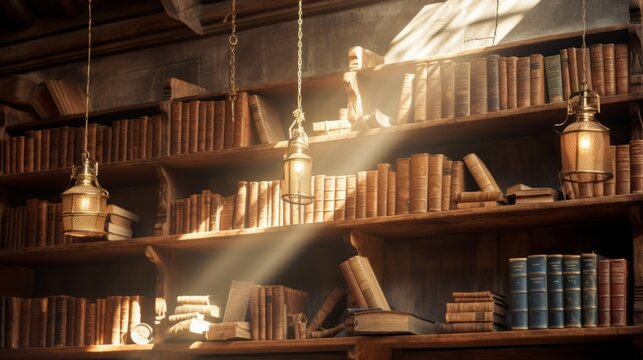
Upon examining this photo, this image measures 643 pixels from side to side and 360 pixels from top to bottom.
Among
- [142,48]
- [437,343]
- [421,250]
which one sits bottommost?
[437,343]

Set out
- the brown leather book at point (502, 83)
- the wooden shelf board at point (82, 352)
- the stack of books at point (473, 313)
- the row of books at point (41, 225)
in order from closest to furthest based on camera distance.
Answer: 1. the stack of books at point (473, 313)
2. the brown leather book at point (502, 83)
3. the wooden shelf board at point (82, 352)
4. the row of books at point (41, 225)

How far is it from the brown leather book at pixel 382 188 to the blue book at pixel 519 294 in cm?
71

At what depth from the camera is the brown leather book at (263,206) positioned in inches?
228

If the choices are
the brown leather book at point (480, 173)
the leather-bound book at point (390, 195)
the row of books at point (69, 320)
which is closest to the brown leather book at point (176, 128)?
the row of books at point (69, 320)

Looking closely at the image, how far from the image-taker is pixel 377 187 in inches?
216

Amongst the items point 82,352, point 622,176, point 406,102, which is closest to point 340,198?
point 406,102

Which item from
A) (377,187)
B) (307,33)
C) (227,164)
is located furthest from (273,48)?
(377,187)

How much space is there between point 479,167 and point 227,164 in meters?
1.51

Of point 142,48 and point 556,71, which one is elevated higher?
point 142,48

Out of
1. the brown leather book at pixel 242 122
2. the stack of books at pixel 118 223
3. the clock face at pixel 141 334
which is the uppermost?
the brown leather book at pixel 242 122

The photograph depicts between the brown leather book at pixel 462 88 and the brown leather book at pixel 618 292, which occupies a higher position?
the brown leather book at pixel 462 88

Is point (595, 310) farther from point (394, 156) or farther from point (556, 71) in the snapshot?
point (394, 156)

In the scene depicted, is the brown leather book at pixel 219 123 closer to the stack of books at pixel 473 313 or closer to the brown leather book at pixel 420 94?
the brown leather book at pixel 420 94

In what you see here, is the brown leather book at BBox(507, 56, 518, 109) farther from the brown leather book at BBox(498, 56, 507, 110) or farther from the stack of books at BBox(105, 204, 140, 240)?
the stack of books at BBox(105, 204, 140, 240)
